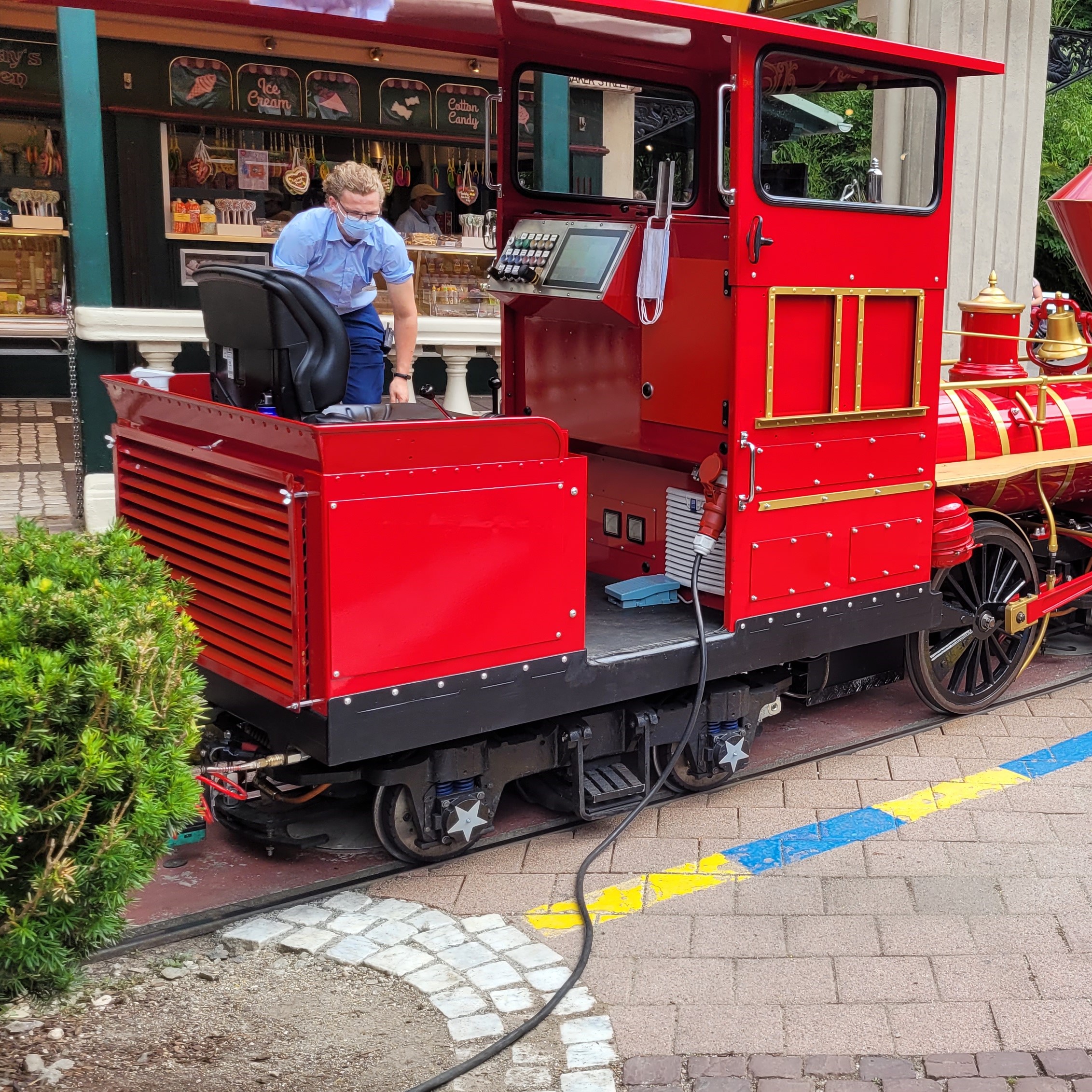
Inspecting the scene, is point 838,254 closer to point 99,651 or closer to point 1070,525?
point 1070,525

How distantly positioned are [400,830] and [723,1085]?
1376 mm

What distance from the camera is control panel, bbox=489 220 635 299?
181 inches

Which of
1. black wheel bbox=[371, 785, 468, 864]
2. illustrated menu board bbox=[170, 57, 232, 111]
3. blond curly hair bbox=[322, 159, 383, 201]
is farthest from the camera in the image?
illustrated menu board bbox=[170, 57, 232, 111]

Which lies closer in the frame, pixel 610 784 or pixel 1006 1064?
pixel 1006 1064

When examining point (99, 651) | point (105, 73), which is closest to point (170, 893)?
point (99, 651)

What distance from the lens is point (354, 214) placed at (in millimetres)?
4836

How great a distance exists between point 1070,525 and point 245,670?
14.2 ft

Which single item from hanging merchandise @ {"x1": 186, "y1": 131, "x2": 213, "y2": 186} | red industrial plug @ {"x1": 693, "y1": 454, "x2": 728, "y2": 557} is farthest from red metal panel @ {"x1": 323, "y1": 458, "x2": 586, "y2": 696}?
hanging merchandise @ {"x1": 186, "y1": 131, "x2": 213, "y2": 186}

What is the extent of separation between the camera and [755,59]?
4.18 meters

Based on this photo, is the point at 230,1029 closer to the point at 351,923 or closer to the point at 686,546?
the point at 351,923

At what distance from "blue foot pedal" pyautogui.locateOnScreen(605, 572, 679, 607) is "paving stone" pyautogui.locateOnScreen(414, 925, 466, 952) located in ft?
4.97

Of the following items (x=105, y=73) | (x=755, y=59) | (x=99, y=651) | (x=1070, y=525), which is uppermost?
(x=105, y=73)

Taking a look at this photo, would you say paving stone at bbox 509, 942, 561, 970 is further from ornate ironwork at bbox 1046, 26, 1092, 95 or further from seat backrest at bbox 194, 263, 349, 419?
ornate ironwork at bbox 1046, 26, 1092, 95

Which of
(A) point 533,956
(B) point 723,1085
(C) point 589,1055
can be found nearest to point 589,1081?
(C) point 589,1055
